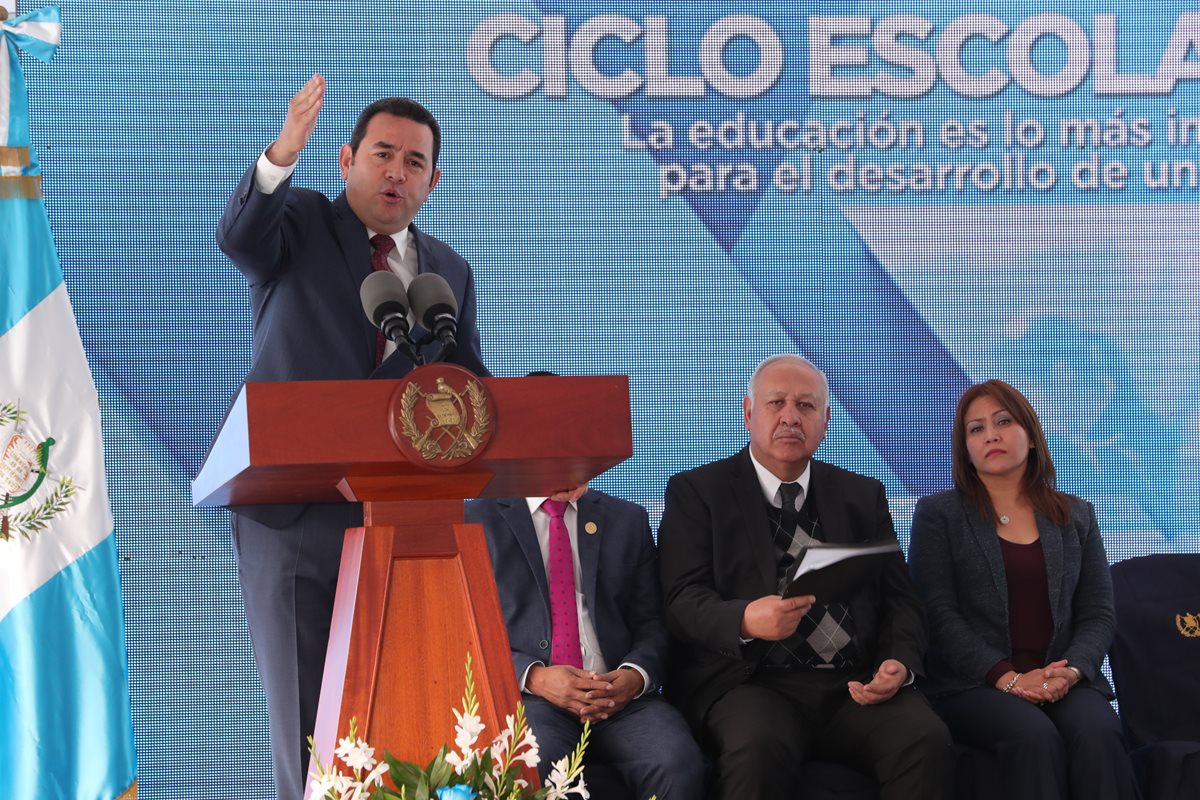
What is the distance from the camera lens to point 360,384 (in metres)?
1.68

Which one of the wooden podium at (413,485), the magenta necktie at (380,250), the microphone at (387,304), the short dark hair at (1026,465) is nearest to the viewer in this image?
the wooden podium at (413,485)

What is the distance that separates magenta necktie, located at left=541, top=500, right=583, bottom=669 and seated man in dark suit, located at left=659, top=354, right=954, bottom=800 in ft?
0.79

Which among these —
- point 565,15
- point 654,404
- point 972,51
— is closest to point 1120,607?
point 654,404

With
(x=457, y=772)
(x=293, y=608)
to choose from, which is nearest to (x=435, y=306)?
(x=457, y=772)

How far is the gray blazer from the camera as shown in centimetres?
340

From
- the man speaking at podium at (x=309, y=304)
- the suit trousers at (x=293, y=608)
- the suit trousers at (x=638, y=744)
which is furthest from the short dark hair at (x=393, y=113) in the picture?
the suit trousers at (x=638, y=744)

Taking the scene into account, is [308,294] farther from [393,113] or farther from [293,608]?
[293,608]

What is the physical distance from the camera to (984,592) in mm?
3482

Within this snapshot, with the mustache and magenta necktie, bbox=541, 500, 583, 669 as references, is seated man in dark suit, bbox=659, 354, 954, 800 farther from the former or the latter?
Result: magenta necktie, bbox=541, 500, 583, 669

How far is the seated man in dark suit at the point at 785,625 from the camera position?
3002mm

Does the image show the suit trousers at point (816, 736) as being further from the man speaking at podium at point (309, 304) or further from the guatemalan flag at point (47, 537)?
the guatemalan flag at point (47, 537)

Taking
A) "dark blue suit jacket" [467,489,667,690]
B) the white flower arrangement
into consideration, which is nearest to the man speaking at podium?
the white flower arrangement

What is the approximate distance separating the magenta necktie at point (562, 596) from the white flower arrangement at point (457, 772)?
1.54 metres

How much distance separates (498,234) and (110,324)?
1.28 meters
